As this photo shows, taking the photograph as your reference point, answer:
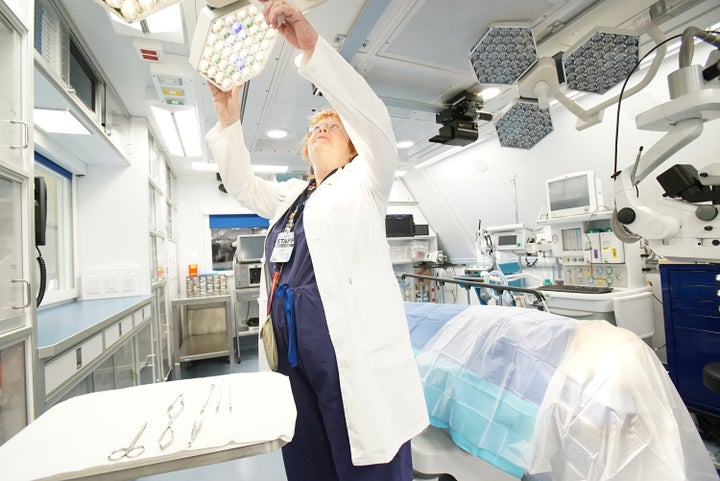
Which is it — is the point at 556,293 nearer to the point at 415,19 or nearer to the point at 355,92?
the point at 415,19

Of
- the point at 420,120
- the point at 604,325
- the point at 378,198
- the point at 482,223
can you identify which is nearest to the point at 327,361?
the point at 378,198

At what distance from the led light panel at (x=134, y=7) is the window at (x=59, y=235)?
2549 mm

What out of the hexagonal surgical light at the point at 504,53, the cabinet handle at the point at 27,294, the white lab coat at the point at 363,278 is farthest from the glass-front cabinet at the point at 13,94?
the hexagonal surgical light at the point at 504,53

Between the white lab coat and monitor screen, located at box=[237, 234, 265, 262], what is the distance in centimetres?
437

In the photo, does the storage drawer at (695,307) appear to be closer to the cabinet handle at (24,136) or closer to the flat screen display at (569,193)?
the flat screen display at (569,193)

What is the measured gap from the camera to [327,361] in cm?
108

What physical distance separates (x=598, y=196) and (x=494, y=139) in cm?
156

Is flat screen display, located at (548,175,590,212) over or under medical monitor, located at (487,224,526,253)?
over

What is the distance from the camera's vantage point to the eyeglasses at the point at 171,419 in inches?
19.3

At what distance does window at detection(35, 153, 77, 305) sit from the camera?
108 inches

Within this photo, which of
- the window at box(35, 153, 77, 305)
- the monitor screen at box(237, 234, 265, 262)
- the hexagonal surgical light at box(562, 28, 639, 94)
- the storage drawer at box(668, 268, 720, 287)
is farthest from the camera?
the monitor screen at box(237, 234, 265, 262)

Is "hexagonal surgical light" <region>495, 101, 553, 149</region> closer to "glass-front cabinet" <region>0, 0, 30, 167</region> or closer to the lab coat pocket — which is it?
the lab coat pocket

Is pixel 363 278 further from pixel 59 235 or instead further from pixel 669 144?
pixel 59 235

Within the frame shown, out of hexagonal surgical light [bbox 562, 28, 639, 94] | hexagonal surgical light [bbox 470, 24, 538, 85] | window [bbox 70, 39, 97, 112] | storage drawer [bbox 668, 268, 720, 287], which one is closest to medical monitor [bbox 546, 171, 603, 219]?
storage drawer [bbox 668, 268, 720, 287]
